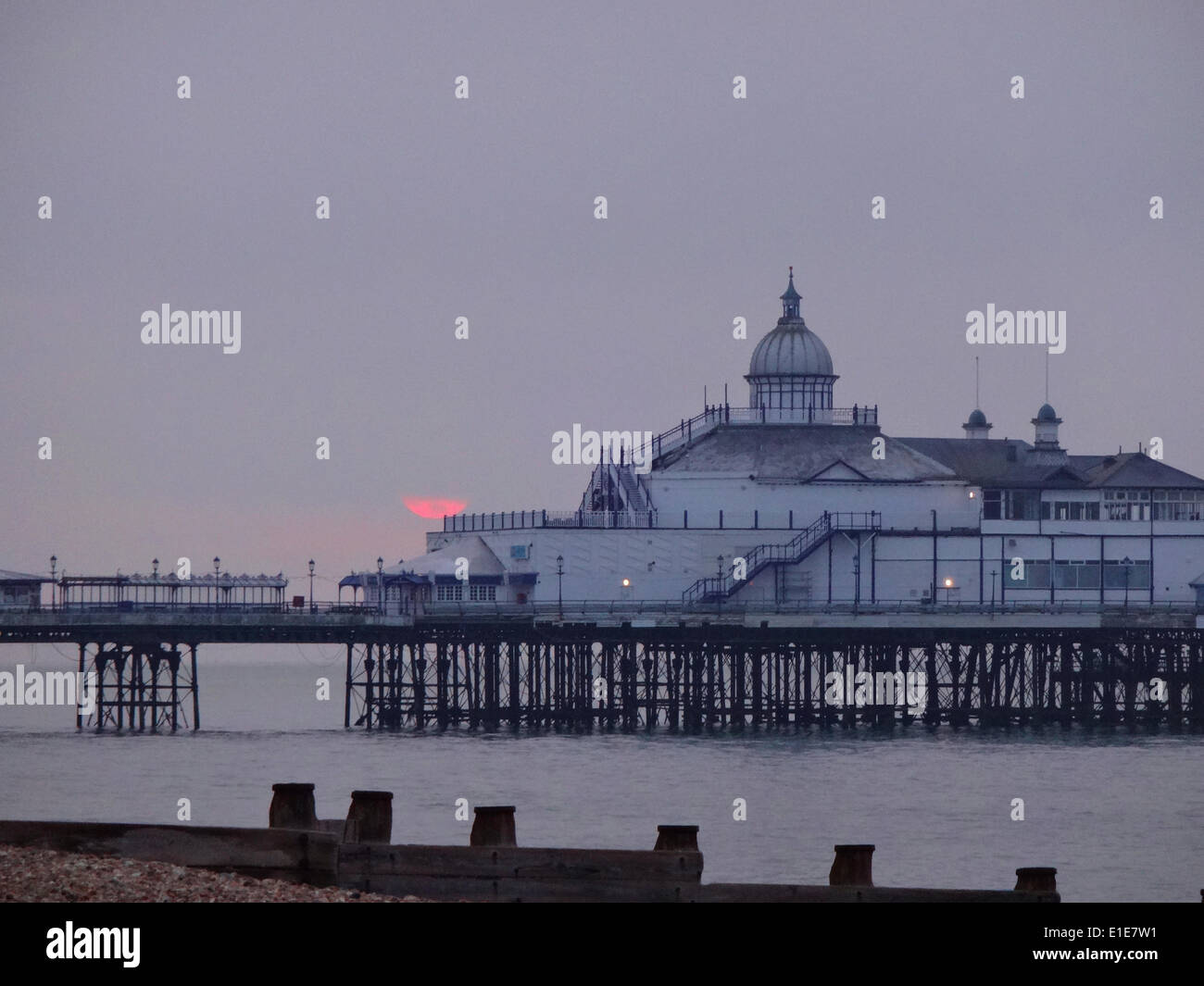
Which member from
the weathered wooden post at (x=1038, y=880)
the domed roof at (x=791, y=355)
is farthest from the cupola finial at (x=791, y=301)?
the weathered wooden post at (x=1038, y=880)

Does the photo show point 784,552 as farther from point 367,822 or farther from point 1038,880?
point 367,822

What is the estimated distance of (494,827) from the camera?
22.6m

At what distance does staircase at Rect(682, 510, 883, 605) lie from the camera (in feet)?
258

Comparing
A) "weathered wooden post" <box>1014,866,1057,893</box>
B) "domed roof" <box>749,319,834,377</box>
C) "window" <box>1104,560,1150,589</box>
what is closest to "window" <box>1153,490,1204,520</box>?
"window" <box>1104,560,1150,589</box>

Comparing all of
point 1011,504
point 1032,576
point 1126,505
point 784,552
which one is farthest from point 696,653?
point 1126,505

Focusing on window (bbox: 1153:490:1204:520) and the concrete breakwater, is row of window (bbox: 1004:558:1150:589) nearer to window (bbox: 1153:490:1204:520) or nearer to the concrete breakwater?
window (bbox: 1153:490:1204:520)

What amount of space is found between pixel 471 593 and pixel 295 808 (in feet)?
191

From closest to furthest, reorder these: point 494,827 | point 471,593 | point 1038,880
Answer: point 494,827
point 1038,880
point 471,593

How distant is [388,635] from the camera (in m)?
75.1
